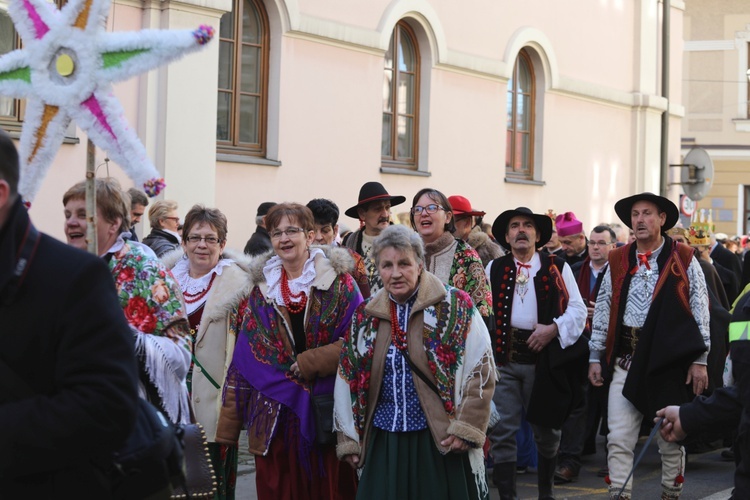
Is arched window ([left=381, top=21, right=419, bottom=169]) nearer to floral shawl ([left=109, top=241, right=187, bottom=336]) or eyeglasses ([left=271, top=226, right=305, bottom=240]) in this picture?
eyeglasses ([left=271, top=226, right=305, bottom=240])


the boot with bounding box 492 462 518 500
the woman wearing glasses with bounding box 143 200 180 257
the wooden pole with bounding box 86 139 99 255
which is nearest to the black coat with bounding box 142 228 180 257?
the woman wearing glasses with bounding box 143 200 180 257

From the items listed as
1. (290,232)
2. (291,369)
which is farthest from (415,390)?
(290,232)

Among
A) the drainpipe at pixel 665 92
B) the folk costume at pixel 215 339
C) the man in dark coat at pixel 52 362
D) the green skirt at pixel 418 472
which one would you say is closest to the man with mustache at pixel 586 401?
the green skirt at pixel 418 472

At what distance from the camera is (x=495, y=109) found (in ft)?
58.8

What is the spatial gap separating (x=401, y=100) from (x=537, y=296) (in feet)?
27.6

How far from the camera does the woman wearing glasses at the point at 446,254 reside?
7.41 meters

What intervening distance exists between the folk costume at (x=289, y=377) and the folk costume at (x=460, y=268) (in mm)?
1122

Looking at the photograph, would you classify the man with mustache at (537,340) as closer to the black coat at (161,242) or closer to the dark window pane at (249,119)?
the black coat at (161,242)

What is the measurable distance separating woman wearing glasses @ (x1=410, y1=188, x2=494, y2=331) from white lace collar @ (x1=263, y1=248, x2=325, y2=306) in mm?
1168

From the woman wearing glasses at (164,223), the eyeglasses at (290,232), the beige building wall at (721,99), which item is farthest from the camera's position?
the beige building wall at (721,99)

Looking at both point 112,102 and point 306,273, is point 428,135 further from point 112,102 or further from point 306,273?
point 112,102

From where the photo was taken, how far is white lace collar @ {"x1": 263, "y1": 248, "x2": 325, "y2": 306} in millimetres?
6461

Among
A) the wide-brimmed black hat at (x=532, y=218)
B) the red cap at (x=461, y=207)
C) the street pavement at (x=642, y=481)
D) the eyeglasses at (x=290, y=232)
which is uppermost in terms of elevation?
the red cap at (x=461, y=207)

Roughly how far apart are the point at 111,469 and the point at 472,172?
14.6 metres
